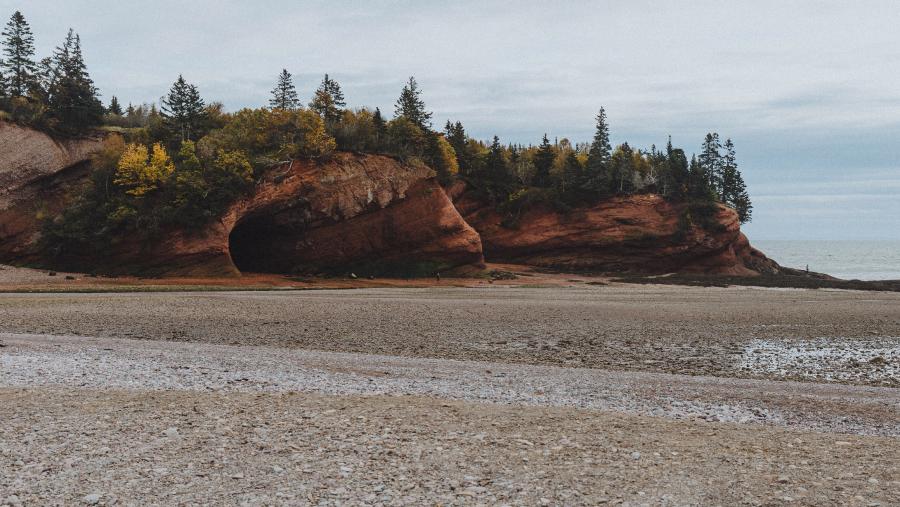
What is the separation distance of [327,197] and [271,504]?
42.7 m

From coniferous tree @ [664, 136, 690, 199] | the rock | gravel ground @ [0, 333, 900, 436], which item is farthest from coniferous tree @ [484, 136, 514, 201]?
the rock

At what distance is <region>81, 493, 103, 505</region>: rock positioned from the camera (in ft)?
17.6

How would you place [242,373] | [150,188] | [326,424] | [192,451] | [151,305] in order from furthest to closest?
[150,188]
[151,305]
[242,373]
[326,424]
[192,451]

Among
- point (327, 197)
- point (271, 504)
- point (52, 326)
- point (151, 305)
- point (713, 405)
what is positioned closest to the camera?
point (271, 504)

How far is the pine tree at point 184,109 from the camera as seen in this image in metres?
51.0

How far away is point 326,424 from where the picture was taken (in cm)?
819

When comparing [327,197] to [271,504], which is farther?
[327,197]

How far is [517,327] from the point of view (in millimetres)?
20375

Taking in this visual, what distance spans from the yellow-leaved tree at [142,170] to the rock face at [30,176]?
6801mm

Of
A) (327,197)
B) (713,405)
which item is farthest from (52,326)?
(327,197)

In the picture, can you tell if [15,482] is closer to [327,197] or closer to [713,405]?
[713,405]

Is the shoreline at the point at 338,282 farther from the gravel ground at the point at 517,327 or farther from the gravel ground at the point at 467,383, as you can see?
the gravel ground at the point at 467,383

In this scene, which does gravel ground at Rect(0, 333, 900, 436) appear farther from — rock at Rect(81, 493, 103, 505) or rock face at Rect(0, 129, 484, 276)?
rock face at Rect(0, 129, 484, 276)

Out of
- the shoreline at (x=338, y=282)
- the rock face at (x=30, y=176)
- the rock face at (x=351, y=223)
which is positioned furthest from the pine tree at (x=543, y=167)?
the rock face at (x=30, y=176)
